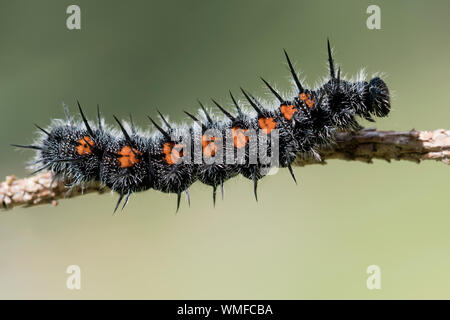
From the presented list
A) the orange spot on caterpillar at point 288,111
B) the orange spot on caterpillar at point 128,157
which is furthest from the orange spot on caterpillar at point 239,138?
the orange spot on caterpillar at point 128,157

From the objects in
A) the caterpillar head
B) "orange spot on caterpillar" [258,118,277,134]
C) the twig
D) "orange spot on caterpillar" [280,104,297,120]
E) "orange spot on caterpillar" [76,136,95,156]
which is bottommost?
the twig

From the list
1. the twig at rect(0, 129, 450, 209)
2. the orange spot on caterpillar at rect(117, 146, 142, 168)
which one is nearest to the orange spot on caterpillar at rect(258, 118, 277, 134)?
the twig at rect(0, 129, 450, 209)

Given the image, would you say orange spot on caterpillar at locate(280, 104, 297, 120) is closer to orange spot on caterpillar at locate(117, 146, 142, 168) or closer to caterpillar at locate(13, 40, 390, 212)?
caterpillar at locate(13, 40, 390, 212)

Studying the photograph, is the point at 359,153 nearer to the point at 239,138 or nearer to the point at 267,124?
the point at 267,124

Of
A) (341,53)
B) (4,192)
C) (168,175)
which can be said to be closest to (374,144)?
(168,175)

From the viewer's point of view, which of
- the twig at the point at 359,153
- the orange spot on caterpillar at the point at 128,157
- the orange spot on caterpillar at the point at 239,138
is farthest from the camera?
the orange spot on caterpillar at the point at 128,157

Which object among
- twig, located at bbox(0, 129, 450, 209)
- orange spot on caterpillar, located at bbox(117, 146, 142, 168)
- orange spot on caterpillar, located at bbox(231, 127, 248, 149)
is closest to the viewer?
twig, located at bbox(0, 129, 450, 209)

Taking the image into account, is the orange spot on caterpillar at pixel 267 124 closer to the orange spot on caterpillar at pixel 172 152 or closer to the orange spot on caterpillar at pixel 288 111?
the orange spot on caterpillar at pixel 288 111
